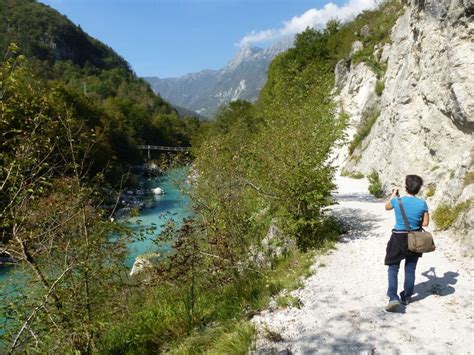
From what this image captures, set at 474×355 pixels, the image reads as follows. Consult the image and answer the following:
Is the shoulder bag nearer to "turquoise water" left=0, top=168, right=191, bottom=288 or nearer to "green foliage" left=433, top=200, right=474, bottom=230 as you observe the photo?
"green foliage" left=433, top=200, right=474, bottom=230

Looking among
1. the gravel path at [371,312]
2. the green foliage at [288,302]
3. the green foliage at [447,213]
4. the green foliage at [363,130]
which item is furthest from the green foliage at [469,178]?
the green foliage at [363,130]

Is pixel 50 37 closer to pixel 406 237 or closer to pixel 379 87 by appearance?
pixel 379 87

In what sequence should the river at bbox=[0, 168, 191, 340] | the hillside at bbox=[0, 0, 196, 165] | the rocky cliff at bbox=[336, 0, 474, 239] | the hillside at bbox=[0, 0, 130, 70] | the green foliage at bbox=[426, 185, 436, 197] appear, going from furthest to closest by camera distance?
the hillside at bbox=[0, 0, 130, 70], the hillside at bbox=[0, 0, 196, 165], the green foliage at bbox=[426, 185, 436, 197], the rocky cliff at bbox=[336, 0, 474, 239], the river at bbox=[0, 168, 191, 340]

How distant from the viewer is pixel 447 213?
9203 millimetres

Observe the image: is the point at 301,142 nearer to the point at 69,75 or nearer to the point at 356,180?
the point at 356,180

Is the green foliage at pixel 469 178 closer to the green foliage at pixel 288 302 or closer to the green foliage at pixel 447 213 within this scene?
the green foliage at pixel 447 213

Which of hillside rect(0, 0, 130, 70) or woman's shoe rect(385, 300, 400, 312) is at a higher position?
hillside rect(0, 0, 130, 70)

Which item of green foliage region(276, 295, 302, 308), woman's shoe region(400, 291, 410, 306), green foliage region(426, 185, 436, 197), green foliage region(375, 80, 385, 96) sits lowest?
green foliage region(276, 295, 302, 308)

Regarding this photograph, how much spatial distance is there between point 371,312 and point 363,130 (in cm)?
2096

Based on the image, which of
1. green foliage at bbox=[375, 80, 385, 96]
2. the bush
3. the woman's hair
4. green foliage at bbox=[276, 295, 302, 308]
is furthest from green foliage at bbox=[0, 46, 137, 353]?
green foliage at bbox=[375, 80, 385, 96]

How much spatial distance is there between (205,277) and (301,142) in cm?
417

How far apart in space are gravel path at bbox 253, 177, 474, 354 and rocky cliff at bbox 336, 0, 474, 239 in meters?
1.76

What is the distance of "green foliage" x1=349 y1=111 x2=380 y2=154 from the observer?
24.4 metres

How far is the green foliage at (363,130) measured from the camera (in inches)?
959
